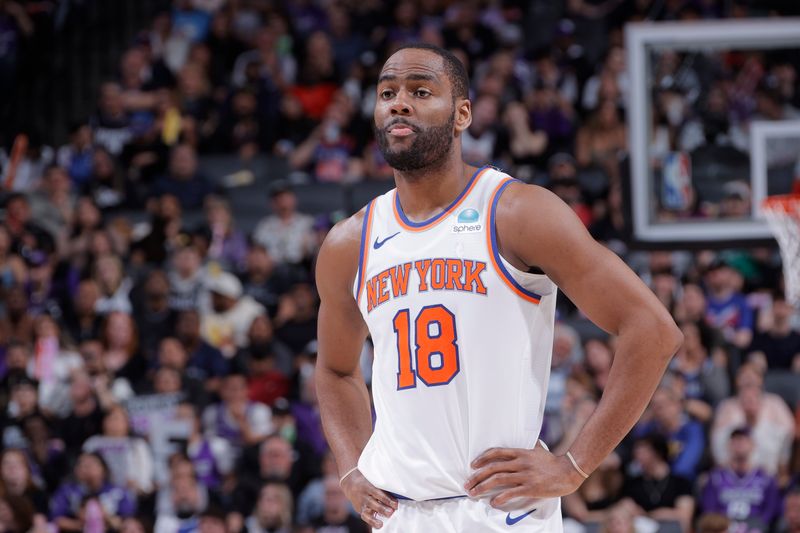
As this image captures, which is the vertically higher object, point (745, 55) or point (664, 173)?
point (745, 55)

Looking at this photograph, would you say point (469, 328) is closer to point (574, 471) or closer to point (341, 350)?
point (574, 471)

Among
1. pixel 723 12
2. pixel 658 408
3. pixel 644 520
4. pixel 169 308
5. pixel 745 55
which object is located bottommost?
pixel 644 520

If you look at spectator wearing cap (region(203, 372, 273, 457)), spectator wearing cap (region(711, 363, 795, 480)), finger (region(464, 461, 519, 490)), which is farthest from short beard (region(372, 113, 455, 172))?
spectator wearing cap (region(711, 363, 795, 480))

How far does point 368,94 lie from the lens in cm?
Answer: 1310

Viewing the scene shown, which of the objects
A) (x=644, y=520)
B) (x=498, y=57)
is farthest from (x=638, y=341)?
(x=498, y=57)

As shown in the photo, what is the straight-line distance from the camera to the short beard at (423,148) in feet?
11.8

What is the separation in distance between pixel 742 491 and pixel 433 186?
21.2ft

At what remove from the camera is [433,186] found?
371cm

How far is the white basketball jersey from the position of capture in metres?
3.51

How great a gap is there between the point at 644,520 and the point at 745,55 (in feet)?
11.3

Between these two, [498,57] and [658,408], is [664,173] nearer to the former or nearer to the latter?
[658,408]

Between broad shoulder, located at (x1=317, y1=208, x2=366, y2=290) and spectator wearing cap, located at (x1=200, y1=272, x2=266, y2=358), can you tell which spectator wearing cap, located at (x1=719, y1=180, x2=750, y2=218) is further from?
broad shoulder, located at (x1=317, y1=208, x2=366, y2=290)

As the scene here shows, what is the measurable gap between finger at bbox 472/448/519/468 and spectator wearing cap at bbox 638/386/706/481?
6.37m

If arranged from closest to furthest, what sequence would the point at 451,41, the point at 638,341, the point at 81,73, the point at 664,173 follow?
1. the point at 638,341
2. the point at 664,173
3. the point at 451,41
4. the point at 81,73
